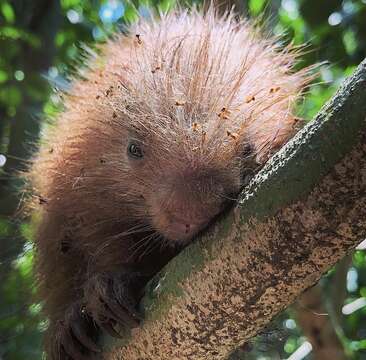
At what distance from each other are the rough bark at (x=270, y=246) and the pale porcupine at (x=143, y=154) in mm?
122

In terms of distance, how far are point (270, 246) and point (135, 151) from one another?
2.06 feet

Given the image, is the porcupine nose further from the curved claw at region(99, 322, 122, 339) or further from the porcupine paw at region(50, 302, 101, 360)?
the porcupine paw at region(50, 302, 101, 360)

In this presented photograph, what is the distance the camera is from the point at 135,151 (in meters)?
1.48

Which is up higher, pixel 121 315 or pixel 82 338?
pixel 121 315

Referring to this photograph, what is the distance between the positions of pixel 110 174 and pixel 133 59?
288mm

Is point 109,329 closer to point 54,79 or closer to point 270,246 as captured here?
point 270,246

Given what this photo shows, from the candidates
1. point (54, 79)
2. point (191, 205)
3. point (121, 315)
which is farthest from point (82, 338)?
point (54, 79)

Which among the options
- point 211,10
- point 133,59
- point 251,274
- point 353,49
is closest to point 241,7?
point 211,10

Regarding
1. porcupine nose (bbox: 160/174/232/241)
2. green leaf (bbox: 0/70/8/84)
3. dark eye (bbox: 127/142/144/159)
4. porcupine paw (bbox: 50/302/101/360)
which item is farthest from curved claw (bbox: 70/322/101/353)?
green leaf (bbox: 0/70/8/84)

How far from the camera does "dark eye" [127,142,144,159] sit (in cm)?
147

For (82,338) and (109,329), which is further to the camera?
(82,338)

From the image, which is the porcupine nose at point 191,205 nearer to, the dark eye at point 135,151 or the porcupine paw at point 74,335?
the dark eye at point 135,151

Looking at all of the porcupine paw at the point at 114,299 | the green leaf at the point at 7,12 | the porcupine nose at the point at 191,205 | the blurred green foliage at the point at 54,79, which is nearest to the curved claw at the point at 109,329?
the porcupine paw at the point at 114,299

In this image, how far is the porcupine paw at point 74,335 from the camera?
1.42 meters
